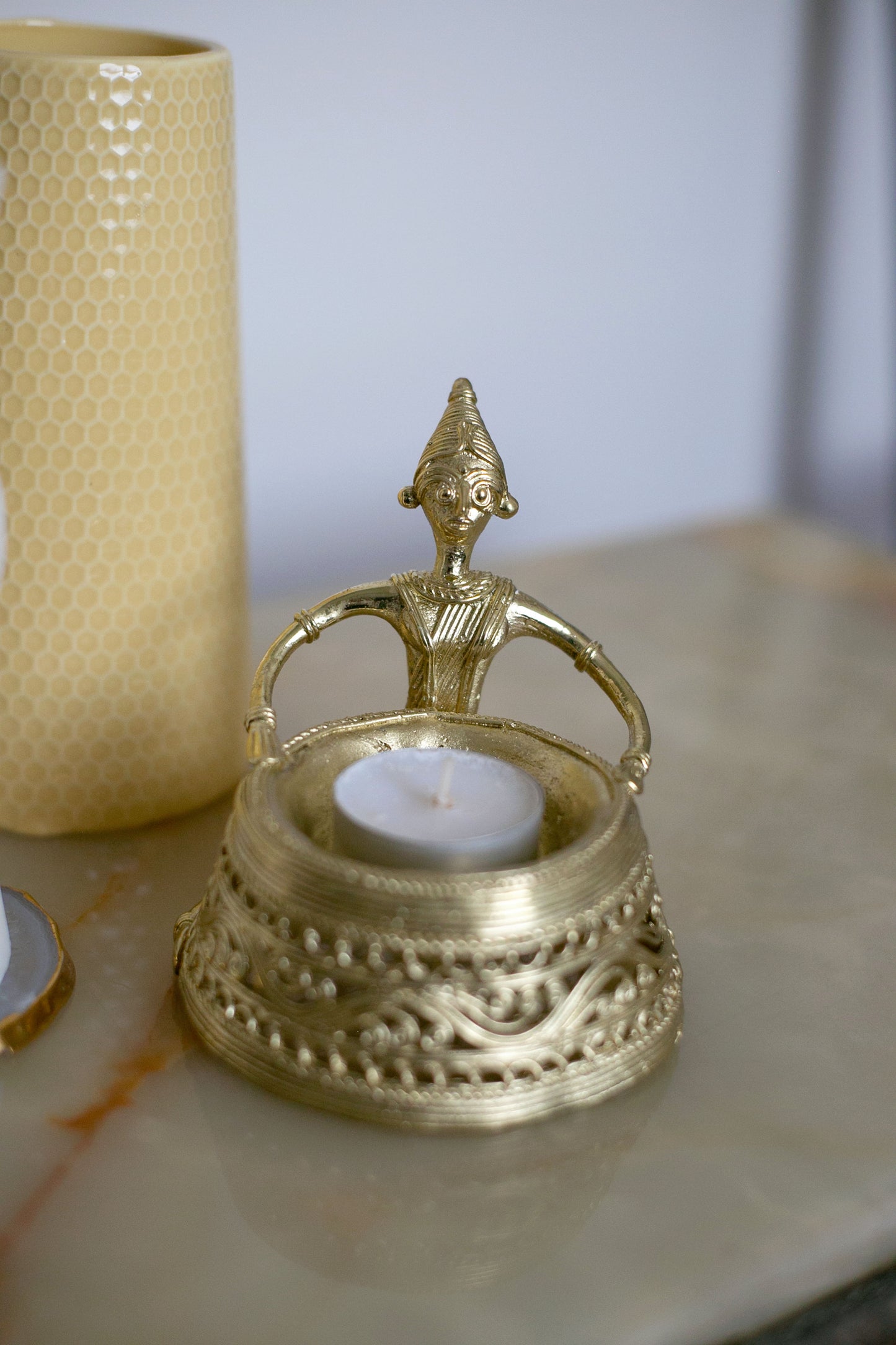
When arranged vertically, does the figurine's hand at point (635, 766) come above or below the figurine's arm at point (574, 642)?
below

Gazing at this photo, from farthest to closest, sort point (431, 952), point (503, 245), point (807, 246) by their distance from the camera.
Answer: point (807, 246)
point (503, 245)
point (431, 952)

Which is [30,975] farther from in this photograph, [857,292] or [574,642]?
[857,292]

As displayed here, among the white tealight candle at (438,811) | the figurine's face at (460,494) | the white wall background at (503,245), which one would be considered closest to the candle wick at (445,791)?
the white tealight candle at (438,811)

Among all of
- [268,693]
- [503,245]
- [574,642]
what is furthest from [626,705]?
[503,245]

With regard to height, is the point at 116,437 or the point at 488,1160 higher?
the point at 116,437

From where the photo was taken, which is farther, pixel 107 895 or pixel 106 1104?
pixel 107 895

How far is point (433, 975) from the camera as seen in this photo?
0.38m

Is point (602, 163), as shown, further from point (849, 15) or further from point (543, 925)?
point (543, 925)

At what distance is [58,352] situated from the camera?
494mm

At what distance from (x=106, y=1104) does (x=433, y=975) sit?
0.42 feet

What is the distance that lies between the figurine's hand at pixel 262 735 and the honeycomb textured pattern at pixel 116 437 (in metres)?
0.10

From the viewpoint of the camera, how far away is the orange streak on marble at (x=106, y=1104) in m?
0.38

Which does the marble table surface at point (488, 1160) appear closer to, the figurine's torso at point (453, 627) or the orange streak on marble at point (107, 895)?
the orange streak on marble at point (107, 895)

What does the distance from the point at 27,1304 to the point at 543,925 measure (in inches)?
6.9
